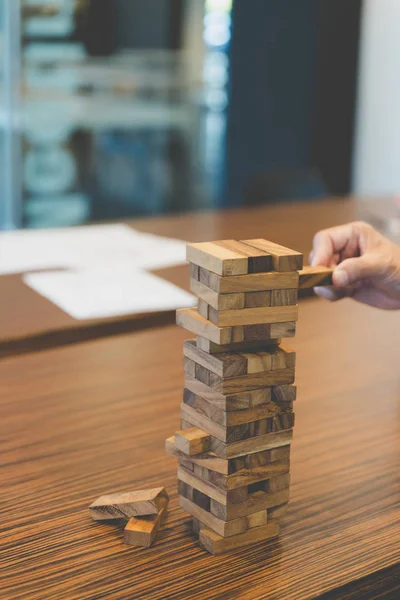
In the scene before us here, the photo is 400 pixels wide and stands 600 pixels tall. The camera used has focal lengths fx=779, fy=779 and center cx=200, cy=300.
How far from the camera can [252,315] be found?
2.25 feet

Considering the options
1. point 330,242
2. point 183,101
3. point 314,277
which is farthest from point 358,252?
point 183,101

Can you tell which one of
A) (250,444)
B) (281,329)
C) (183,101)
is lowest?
(250,444)

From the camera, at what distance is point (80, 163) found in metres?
4.45

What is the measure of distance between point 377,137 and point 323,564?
4.48 meters

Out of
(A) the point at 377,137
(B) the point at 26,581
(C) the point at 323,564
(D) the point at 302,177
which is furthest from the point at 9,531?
Result: (A) the point at 377,137

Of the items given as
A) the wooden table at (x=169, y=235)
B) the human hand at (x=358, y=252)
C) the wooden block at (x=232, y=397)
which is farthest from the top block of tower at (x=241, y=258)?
the wooden table at (x=169, y=235)

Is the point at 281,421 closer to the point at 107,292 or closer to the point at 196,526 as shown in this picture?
the point at 196,526

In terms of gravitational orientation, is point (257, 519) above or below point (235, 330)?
below

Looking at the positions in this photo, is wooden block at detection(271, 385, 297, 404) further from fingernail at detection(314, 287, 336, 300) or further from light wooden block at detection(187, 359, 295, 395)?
fingernail at detection(314, 287, 336, 300)

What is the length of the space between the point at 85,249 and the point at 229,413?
1309 mm

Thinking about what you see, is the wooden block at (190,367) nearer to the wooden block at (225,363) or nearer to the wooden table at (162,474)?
the wooden block at (225,363)

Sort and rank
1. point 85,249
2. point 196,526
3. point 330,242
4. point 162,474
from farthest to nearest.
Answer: point 85,249 → point 330,242 → point 162,474 → point 196,526

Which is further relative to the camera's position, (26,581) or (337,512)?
(337,512)

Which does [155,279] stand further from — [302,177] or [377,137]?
[377,137]
